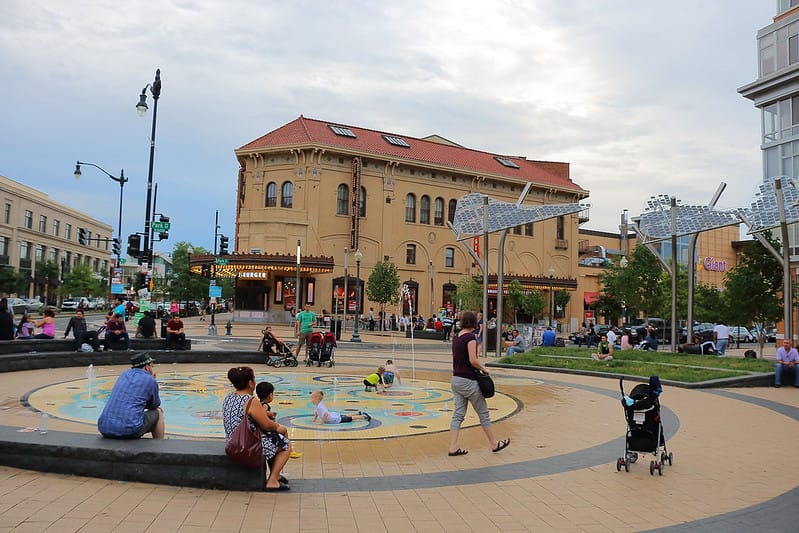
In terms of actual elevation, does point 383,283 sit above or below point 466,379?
above

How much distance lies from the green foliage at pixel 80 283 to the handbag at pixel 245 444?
80278 mm

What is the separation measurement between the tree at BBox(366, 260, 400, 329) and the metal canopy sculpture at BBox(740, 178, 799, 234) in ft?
94.5

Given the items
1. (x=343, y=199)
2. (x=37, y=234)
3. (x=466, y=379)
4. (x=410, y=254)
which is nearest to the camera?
(x=466, y=379)

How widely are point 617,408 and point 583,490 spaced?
636 cm

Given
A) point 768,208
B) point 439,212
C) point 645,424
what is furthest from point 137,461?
point 439,212

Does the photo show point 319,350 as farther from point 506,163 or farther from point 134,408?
point 506,163

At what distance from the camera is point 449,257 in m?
58.8

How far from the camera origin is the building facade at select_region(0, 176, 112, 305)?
244 ft

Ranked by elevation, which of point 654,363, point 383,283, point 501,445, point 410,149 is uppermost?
point 410,149

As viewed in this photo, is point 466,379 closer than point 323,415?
Yes

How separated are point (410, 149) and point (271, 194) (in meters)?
13.4

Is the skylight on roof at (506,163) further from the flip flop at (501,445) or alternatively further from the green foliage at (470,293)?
the flip flop at (501,445)

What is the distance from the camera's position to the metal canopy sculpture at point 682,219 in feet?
84.0

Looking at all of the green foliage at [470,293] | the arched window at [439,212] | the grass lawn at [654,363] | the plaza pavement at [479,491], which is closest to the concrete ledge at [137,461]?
the plaza pavement at [479,491]
